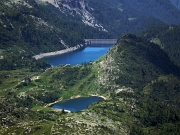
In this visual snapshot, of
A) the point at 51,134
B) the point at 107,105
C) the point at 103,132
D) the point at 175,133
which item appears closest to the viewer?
the point at 51,134

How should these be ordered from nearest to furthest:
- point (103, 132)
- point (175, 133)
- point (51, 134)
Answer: point (51, 134)
point (103, 132)
point (175, 133)

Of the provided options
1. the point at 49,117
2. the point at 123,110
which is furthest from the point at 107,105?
the point at 49,117

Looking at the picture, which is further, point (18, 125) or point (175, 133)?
point (175, 133)

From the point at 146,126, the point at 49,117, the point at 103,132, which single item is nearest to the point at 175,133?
the point at 146,126

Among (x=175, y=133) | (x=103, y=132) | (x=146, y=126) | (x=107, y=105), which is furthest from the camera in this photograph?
(x=107, y=105)

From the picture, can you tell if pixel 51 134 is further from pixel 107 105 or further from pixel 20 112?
pixel 107 105

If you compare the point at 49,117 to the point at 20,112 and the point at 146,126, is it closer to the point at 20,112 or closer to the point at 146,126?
the point at 20,112

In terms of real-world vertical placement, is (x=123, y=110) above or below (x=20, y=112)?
below

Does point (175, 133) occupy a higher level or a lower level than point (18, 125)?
lower

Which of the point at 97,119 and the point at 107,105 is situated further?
the point at 107,105
